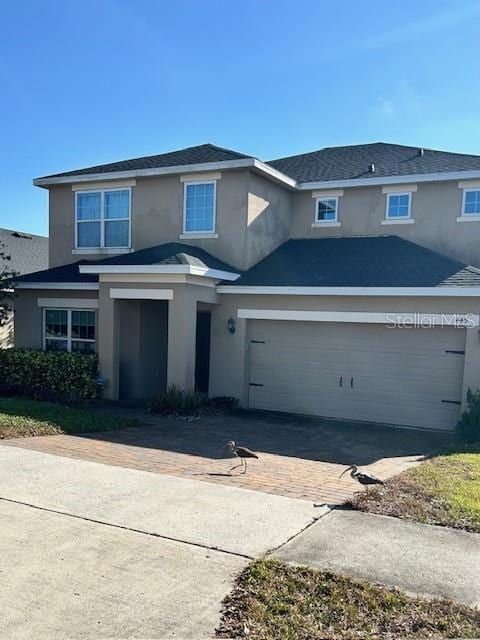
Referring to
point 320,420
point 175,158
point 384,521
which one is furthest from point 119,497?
point 175,158

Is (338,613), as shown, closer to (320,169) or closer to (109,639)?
(109,639)

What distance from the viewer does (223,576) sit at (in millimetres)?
4547

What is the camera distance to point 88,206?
56.5 ft

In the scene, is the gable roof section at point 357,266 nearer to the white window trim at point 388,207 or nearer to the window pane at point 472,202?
the white window trim at point 388,207

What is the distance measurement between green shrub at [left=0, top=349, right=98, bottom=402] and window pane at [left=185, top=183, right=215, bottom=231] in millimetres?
4541

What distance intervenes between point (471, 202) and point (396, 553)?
12535 millimetres

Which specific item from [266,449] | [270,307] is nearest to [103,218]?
[270,307]

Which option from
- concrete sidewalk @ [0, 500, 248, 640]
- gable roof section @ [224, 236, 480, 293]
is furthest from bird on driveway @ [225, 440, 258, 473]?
gable roof section @ [224, 236, 480, 293]

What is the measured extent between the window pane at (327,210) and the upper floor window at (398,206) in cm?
155

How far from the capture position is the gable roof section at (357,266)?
12.8 meters

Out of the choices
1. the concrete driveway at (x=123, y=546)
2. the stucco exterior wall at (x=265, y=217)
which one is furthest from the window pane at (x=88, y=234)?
the concrete driveway at (x=123, y=546)

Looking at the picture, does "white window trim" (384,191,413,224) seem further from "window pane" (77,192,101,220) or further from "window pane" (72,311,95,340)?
"window pane" (72,311,95,340)

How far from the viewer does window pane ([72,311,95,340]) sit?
1584 centimetres

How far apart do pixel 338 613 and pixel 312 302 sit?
9878 mm
